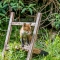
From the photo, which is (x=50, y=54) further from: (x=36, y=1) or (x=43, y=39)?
(x=36, y=1)

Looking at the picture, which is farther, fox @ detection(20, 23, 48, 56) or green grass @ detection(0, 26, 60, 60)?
fox @ detection(20, 23, 48, 56)

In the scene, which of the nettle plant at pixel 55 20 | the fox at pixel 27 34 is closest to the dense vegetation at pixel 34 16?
the nettle plant at pixel 55 20

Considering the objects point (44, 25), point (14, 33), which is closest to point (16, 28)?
point (14, 33)

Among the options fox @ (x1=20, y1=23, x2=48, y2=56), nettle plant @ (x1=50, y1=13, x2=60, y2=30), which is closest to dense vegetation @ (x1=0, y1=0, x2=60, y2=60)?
nettle plant @ (x1=50, y1=13, x2=60, y2=30)

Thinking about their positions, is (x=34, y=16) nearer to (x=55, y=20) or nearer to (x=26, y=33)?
(x=55, y=20)

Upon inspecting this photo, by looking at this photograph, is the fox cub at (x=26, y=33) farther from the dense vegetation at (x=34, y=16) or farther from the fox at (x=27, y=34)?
the dense vegetation at (x=34, y=16)

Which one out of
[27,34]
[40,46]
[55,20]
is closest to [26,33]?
[27,34]

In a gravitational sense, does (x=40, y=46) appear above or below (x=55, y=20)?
below

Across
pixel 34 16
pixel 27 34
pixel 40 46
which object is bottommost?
pixel 40 46

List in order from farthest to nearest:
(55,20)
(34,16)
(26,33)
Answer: (34,16)
(55,20)
(26,33)

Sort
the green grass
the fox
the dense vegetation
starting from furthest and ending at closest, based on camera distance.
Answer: the dense vegetation, the fox, the green grass

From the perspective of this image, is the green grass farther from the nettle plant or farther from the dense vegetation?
the nettle plant

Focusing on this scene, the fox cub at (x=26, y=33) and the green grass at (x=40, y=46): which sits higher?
the fox cub at (x=26, y=33)

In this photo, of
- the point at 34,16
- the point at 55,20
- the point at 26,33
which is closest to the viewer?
the point at 26,33
